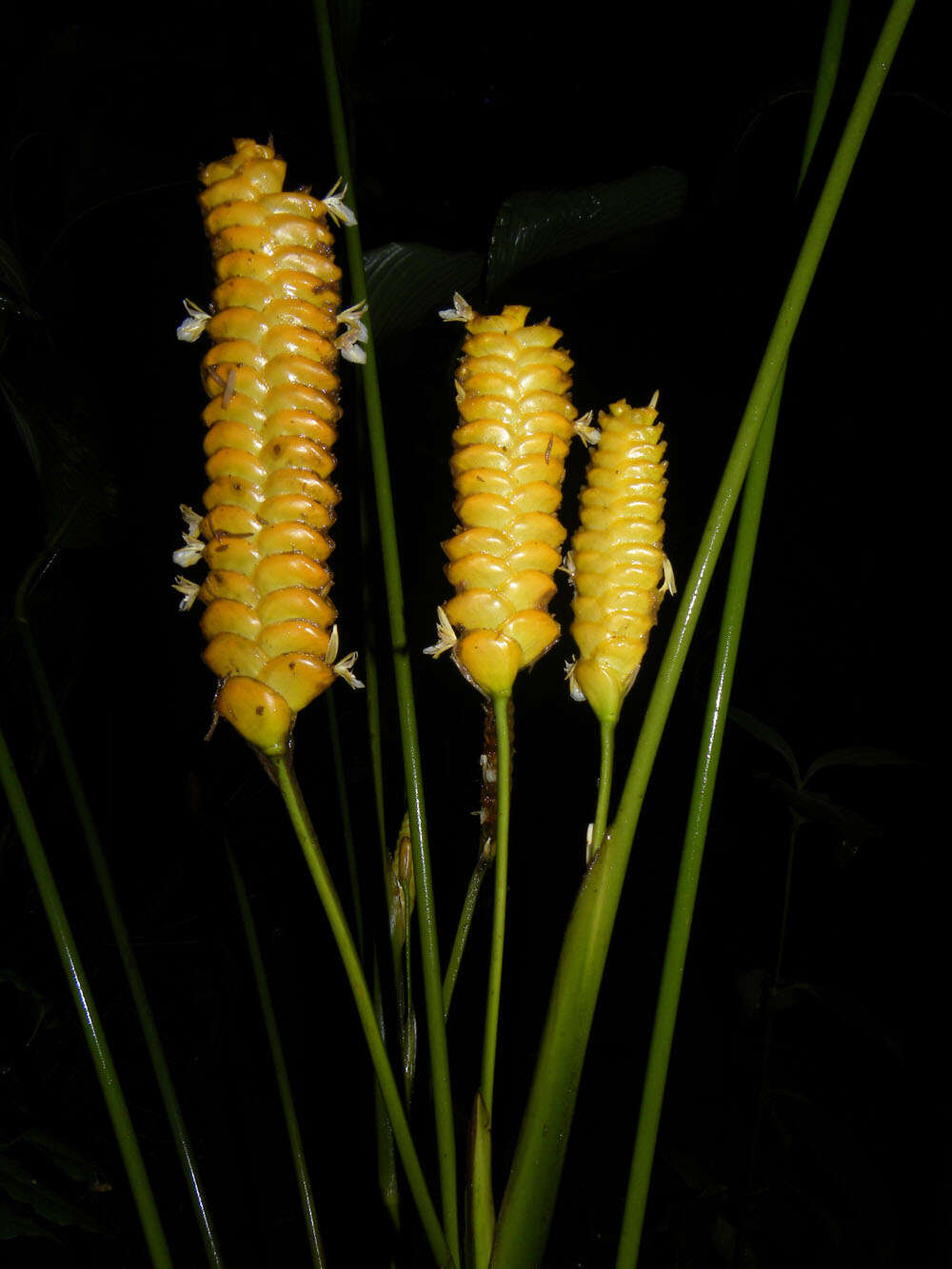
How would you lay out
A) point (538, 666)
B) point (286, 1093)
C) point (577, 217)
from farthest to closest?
point (538, 666) < point (286, 1093) < point (577, 217)

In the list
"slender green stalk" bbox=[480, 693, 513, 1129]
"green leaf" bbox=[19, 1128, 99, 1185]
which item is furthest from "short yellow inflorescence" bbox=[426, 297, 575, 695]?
"green leaf" bbox=[19, 1128, 99, 1185]

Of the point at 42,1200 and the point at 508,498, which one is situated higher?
the point at 508,498

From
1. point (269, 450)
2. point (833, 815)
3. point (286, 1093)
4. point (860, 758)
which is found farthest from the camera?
point (860, 758)

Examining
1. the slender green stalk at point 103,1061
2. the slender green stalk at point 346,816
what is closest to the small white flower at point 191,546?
the slender green stalk at point 103,1061

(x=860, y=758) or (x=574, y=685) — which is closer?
(x=574, y=685)

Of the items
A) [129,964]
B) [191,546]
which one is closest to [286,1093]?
[129,964]

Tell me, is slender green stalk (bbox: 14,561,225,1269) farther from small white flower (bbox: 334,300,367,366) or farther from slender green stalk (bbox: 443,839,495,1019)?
small white flower (bbox: 334,300,367,366)

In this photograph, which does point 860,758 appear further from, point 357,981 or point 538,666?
point 357,981
